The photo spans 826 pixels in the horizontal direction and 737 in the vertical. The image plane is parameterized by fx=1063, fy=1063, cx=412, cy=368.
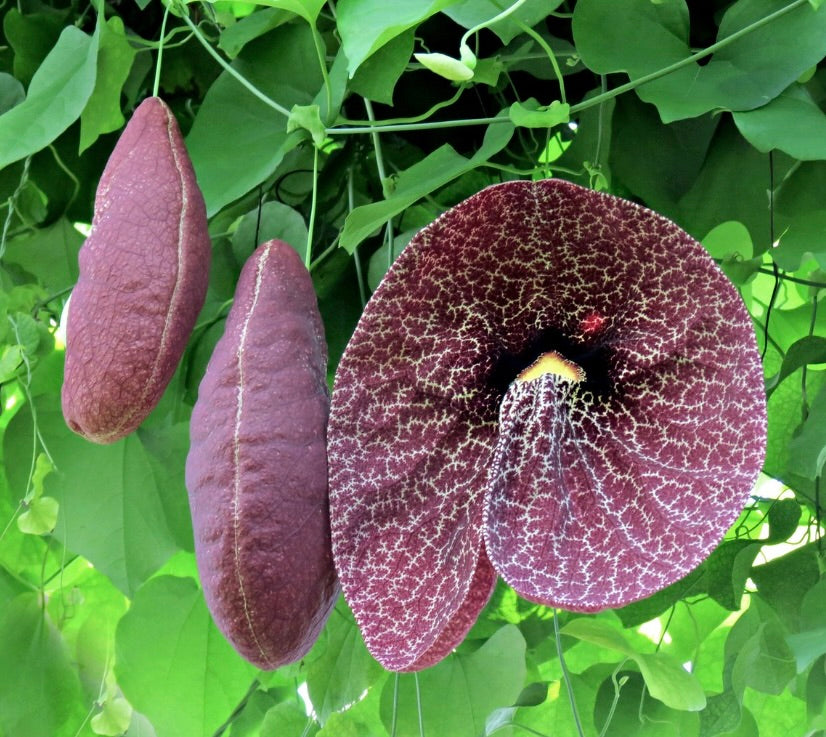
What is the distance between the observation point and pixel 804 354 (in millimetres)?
664

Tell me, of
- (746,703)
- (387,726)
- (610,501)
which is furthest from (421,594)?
(746,703)

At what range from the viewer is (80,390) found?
45cm

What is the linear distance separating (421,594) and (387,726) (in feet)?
1.32

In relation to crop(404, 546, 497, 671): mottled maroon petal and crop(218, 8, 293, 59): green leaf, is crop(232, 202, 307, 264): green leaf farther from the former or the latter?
crop(404, 546, 497, 671): mottled maroon petal

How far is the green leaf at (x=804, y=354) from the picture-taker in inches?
26.0

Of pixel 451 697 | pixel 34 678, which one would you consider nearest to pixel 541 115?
pixel 451 697

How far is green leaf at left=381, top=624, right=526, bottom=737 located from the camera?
0.80m

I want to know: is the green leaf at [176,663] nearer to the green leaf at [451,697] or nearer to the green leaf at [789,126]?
the green leaf at [451,697]

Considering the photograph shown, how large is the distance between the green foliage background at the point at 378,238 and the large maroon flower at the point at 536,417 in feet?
0.26

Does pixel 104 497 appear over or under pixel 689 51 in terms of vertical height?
under

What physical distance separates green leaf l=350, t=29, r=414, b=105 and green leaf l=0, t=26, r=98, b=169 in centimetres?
16

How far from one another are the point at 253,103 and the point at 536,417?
275 millimetres

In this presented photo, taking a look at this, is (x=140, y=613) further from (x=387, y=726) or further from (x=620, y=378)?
(x=620, y=378)

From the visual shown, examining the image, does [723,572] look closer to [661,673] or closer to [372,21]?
[661,673]
